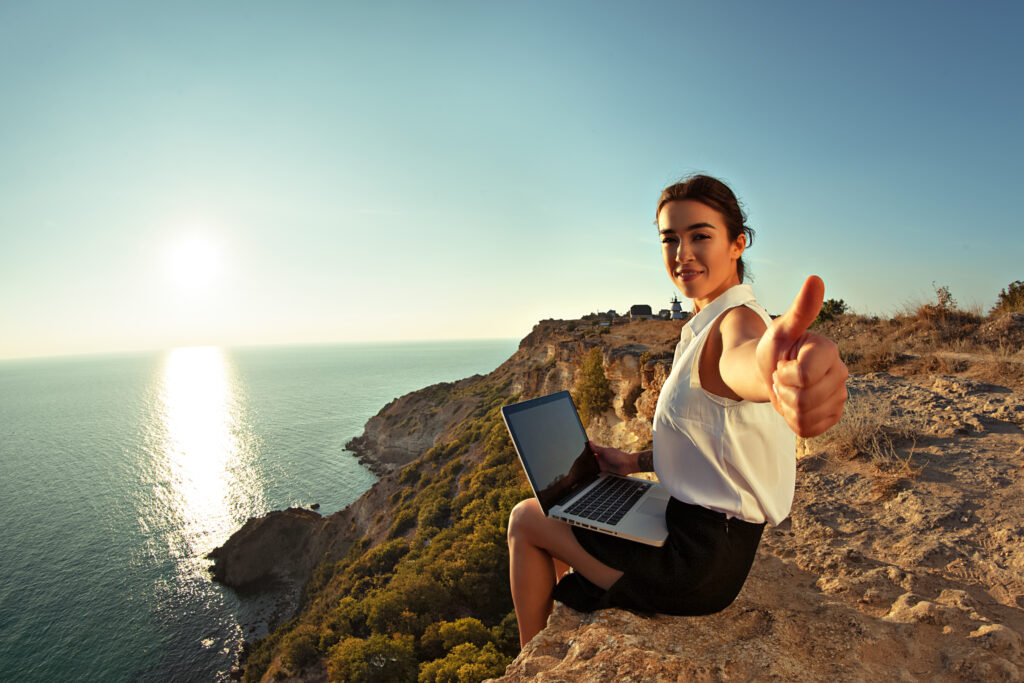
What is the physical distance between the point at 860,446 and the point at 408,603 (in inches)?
503

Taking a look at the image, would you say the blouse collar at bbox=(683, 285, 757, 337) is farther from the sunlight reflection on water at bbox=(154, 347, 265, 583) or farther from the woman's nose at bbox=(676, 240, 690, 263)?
the sunlight reflection on water at bbox=(154, 347, 265, 583)

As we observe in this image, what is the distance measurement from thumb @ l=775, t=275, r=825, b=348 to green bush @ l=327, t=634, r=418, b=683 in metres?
11.3

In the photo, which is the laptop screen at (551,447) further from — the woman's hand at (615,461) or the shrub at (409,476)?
the shrub at (409,476)

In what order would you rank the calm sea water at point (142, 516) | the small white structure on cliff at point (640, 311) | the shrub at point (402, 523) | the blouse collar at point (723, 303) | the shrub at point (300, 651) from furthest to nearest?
the small white structure on cliff at point (640, 311) < the calm sea water at point (142, 516) < the shrub at point (402, 523) < the shrub at point (300, 651) < the blouse collar at point (723, 303)

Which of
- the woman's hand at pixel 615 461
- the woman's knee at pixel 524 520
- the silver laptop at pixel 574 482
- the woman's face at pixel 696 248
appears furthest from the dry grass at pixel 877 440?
the woman's knee at pixel 524 520

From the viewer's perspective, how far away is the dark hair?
2178 millimetres

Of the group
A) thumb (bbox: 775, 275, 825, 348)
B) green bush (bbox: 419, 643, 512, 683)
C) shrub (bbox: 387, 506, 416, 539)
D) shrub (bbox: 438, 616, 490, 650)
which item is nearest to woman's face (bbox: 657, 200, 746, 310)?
thumb (bbox: 775, 275, 825, 348)

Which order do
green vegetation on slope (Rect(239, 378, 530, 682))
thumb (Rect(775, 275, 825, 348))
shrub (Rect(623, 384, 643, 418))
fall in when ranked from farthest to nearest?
shrub (Rect(623, 384, 643, 418)), green vegetation on slope (Rect(239, 378, 530, 682)), thumb (Rect(775, 275, 825, 348))

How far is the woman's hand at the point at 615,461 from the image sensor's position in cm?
306

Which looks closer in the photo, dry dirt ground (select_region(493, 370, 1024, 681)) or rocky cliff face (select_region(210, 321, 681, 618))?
dry dirt ground (select_region(493, 370, 1024, 681))

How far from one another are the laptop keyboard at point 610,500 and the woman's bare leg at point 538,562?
16 centimetres

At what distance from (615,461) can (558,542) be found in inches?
41.1

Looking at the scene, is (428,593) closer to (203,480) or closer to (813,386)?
(813,386)

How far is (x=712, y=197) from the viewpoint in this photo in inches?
85.9
